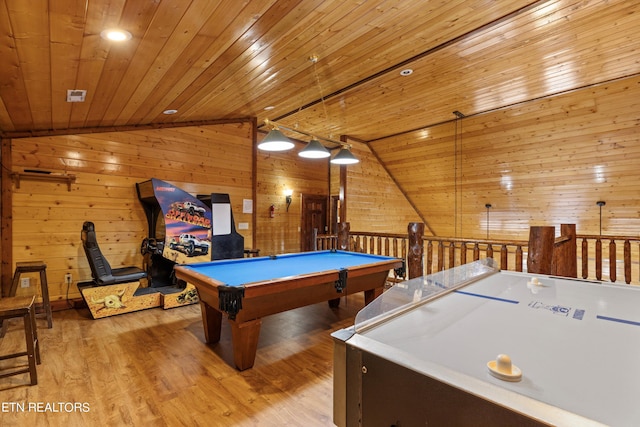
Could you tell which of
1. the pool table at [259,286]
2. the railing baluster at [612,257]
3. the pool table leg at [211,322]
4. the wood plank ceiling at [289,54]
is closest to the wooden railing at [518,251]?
the railing baluster at [612,257]

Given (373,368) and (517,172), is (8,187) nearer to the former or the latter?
(373,368)

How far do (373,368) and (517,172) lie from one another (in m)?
6.07

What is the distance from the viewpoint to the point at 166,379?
2361 millimetres

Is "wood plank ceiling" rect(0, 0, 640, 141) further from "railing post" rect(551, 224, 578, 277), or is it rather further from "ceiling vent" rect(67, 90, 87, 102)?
"railing post" rect(551, 224, 578, 277)

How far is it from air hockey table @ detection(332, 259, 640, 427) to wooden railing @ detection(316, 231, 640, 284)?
242 cm

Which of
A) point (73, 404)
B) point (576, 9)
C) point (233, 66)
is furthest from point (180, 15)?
point (576, 9)

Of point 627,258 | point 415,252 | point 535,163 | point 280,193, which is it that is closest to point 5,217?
point 280,193

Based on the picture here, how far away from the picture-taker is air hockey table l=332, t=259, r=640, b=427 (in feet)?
2.14

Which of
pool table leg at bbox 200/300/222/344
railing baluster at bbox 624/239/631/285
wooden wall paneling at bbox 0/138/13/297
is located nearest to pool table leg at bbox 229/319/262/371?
pool table leg at bbox 200/300/222/344

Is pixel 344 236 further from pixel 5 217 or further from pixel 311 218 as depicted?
pixel 5 217

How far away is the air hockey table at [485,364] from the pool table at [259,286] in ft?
4.31

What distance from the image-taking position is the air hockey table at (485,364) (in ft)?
2.14

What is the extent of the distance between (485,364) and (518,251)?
10.8ft

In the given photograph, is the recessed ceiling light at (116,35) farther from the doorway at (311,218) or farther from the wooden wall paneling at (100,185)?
the doorway at (311,218)
